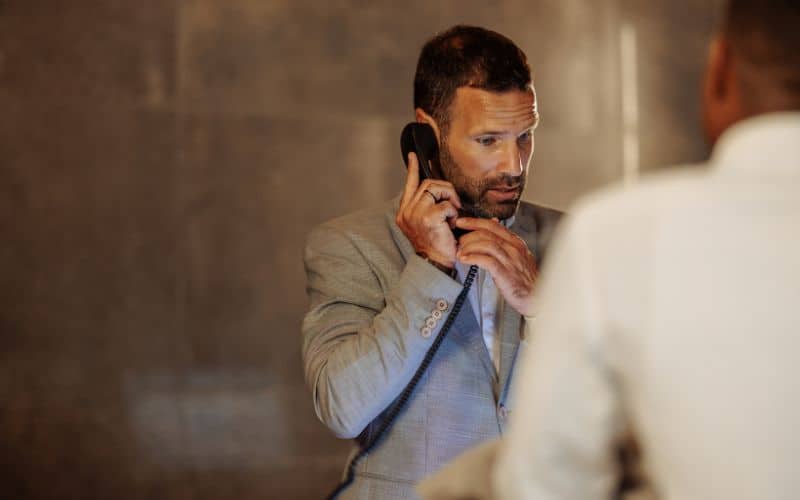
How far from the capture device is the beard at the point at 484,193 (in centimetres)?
199

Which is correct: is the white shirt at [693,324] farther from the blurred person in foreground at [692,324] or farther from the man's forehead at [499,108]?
the man's forehead at [499,108]

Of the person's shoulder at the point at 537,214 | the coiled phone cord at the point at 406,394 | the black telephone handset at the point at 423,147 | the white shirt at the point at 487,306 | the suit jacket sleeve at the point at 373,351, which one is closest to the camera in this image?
the suit jacket sleeve at the point at 373,351

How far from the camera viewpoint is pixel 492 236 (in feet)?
5.90

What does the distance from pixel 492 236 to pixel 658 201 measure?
99 centimetres

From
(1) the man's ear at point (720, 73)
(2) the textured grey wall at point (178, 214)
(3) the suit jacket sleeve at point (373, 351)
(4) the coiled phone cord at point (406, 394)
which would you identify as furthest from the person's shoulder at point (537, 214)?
(2) the textured grey wall at point (178, 214)

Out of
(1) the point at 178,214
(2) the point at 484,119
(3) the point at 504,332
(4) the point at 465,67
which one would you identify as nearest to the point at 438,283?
(3) the point at 504,332

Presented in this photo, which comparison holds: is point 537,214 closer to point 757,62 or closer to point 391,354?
point 391,354

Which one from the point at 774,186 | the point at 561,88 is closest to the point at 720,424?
the point at 774,186

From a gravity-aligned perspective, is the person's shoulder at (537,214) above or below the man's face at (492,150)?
below

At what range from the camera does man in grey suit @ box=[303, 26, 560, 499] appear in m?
1.72

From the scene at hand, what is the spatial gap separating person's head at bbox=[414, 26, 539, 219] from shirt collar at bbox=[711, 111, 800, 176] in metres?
1.16

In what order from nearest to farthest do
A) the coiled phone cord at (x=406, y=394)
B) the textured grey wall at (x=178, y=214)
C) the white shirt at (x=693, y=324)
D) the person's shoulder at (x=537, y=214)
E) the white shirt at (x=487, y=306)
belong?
the white shirt at (x=693, y=324)
the coiled phone cord at (x=406, y=394)
the white shirt at (x=487, y=306)
the person's shoulder at (x=537, y=214)
the textured grey wall at (x=178, y=214)

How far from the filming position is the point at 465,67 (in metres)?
2.06

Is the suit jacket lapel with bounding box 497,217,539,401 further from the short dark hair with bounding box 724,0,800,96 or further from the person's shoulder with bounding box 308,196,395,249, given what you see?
the short dark hair with bounding box 724,0,800,96
